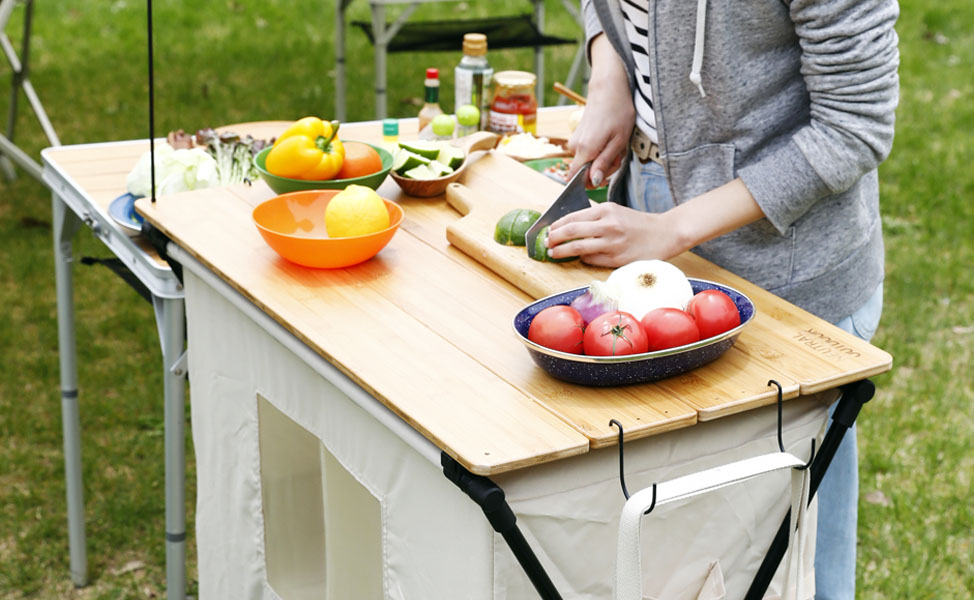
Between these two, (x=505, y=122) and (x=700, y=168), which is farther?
(x=505, y=122)

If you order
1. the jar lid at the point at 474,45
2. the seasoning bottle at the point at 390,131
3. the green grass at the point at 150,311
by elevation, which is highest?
the jar lid at the point at 474,45

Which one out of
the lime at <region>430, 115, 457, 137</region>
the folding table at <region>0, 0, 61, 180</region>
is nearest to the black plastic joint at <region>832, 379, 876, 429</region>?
the lime at <region>430, 115, 457, 137</region>

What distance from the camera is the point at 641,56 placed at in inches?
71.2

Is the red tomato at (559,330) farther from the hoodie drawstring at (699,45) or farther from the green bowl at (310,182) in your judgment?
the green bowl at (310,182)

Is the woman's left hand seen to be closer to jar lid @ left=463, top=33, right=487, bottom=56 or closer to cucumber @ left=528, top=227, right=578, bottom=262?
cucumber @ left=528, top=227, right=578, bottom=262

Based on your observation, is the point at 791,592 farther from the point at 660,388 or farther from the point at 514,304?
the point at 514,304

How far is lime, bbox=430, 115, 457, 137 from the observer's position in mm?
2516

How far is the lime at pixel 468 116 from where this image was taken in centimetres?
259

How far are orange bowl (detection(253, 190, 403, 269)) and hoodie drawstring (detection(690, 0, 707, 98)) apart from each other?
515mm

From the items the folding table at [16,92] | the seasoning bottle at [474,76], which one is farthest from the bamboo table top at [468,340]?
the folding table at [16,92]

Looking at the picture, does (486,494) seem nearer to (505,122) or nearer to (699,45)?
(699,45)

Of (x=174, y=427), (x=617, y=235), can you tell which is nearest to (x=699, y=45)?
(x=617, y=235)

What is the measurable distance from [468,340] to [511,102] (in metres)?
1.33

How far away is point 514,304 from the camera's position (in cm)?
164
